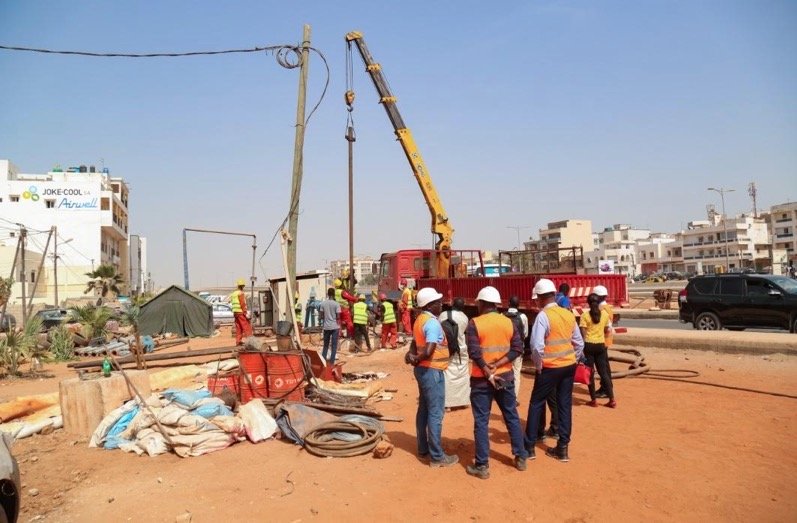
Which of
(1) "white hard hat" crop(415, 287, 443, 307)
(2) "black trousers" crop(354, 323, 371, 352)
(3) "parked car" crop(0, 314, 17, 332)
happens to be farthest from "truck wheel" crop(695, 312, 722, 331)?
(3) "parked car" crop(0, 314, 17, 332)

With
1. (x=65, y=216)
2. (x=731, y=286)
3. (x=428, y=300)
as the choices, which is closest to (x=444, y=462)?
(x=428, y=300)

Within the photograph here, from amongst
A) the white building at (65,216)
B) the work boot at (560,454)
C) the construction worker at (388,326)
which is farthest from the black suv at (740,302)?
the white building at (65,216)

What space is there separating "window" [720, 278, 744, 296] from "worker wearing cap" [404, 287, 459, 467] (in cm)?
1178

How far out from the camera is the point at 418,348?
5496mm

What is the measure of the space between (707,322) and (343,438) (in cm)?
1231

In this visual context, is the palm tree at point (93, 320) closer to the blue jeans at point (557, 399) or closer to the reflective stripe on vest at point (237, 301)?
the reflective stripe on vest at point (237, 301)

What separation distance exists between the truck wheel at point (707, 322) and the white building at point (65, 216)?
55494mm

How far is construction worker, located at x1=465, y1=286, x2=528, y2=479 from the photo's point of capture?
509 cm

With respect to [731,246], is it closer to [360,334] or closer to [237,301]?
[360,334]

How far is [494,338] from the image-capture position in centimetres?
517

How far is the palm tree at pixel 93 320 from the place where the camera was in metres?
18.4

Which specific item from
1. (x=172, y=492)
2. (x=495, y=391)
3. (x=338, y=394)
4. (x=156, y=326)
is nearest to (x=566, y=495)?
(x=495, y=391)

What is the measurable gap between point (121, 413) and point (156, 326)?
17.1 m

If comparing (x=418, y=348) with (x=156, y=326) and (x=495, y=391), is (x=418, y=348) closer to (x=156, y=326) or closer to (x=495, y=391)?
(x=495, y=391)
